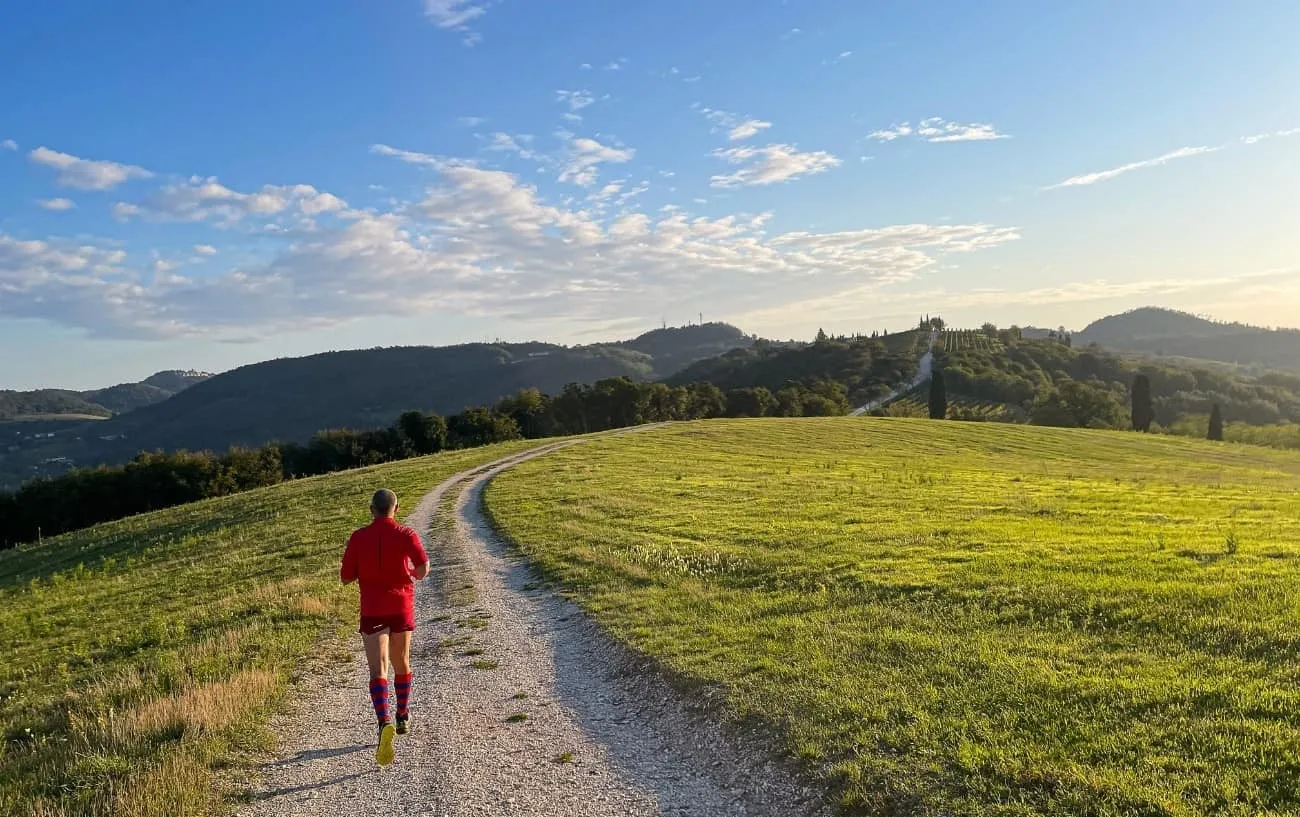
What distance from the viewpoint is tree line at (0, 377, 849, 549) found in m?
83.8

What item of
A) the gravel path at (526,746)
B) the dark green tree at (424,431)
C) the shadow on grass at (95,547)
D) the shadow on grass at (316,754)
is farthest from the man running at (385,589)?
the dark green tree at (424,431)

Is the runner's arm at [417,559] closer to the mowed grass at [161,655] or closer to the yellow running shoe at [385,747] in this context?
the yellow running shoe at [385,747]

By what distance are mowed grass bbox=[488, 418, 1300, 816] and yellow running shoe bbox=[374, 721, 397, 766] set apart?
14.2 feet

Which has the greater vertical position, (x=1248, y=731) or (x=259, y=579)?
(x=1248, y=731)

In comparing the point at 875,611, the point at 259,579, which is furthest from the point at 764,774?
A: the point at 259,579

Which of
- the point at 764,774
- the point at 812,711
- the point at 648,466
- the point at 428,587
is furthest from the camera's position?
the point at 648,466

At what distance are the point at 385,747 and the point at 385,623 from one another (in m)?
1.48

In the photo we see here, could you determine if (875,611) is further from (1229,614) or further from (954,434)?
(954,434)

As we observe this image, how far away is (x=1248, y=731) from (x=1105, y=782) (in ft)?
6.71

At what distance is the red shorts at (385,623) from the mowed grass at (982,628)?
4244mm

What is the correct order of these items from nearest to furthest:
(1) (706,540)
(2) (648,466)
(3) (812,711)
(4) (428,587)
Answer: (3) (812,711) < (4) (428,587) < (1) (706,540) < (2) (648,466)

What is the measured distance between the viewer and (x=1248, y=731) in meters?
7.47

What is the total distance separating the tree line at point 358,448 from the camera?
3300 inches

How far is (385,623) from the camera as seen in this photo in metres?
9.50
